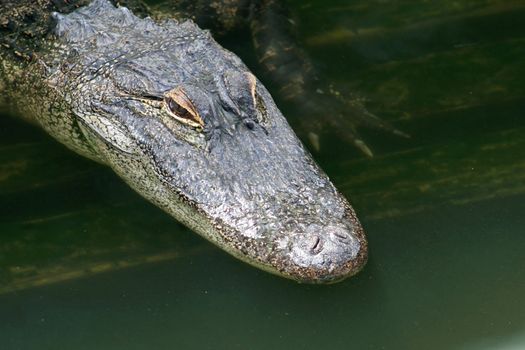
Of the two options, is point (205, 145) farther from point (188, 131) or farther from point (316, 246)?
point (316, 246)

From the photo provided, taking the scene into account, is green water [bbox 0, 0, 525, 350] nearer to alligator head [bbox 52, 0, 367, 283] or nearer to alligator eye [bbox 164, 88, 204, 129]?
alligator head [bbox 52, 0, 367, 283]

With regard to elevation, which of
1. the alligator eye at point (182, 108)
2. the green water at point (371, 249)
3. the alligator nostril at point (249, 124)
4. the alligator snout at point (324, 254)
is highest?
the alligator eye at point (182, 108)

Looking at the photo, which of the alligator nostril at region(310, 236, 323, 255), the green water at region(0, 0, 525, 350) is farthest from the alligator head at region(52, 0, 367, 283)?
the green water at region(0, 0, 525, 350)

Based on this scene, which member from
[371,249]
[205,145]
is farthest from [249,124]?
[371,249]

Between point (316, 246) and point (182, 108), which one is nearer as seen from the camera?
point (316, 246)

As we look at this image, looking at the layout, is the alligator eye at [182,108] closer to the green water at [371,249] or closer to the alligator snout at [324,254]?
the green water at [371,249]

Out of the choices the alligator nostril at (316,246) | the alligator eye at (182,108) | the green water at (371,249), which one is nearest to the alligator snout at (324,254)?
the alligator nostril at (316,246)

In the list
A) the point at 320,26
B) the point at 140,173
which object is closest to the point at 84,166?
the point at 140,173
